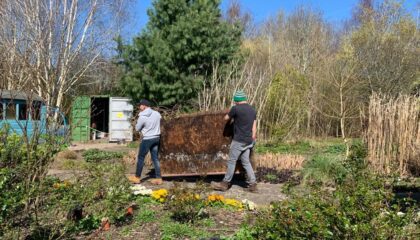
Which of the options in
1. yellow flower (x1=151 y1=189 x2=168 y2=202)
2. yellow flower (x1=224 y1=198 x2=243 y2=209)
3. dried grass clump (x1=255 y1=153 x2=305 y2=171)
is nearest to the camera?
yellow flower (x1=151 y1=189 x2=168 y2=202)

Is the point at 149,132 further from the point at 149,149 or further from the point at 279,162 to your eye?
the point at 279,162

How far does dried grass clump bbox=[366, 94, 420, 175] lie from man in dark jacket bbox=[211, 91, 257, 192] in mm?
3725

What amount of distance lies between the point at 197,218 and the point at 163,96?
12554mm

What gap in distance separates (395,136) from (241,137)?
443 cm

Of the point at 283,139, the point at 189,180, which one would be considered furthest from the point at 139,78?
the point at 189,180

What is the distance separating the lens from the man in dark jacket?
8.02 metres

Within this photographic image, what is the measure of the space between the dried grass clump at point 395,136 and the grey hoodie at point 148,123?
5012mm

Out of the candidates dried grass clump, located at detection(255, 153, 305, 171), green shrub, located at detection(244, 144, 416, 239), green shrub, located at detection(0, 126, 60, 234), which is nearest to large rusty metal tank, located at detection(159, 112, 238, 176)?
dried grass clump, located at detection(255, 153, 305, 171)

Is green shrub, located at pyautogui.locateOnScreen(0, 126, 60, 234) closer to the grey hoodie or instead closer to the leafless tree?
the grey hoodie

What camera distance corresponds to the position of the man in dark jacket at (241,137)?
8.02 metres

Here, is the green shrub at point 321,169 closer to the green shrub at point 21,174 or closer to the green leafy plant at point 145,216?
the green leafy plant at point 145,216

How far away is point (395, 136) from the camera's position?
10508 millimetres

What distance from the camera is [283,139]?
17.4m

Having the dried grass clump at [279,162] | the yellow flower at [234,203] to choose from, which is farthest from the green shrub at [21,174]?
the dried grass clump at [279,162]
